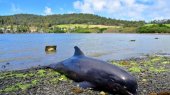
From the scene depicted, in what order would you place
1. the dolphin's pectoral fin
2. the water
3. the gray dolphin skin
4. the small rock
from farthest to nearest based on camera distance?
the water
the dolphin's pectoral fin
the small rock
the gray dolphin skin

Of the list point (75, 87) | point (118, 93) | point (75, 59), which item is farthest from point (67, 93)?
point (75, 59)

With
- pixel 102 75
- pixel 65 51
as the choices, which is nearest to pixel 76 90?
pixel 102 75

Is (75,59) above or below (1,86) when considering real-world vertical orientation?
above

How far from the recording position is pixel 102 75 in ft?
52.2

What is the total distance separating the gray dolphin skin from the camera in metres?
14.8

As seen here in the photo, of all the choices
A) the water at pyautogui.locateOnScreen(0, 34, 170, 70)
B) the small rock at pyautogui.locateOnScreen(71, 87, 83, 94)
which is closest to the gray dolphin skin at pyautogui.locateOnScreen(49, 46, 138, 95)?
the small rock at pyautogui.locateOnScreen(71, 87, 83, 94)

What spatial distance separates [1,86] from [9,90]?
68.7 inches

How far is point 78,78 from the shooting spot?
18141 mm

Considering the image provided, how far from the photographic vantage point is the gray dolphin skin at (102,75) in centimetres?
1482

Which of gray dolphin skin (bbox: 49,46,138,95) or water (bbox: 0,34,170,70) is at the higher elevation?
gray dolphin skin (bbox: 49,46,138,95)

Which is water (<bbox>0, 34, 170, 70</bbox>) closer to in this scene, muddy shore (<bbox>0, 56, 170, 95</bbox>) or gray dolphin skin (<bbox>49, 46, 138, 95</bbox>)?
muddy shore (<bbox>0, 56, 170, 95</bbox>)

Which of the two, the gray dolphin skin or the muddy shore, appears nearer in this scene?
the gray dolphin skin

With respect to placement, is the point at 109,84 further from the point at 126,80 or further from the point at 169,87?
the point at 169,87

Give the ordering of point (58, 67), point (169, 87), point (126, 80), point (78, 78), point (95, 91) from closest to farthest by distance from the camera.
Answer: point (126, 80), point (95, 91), point (169, 87), point (78, 78), point (58, 67)
